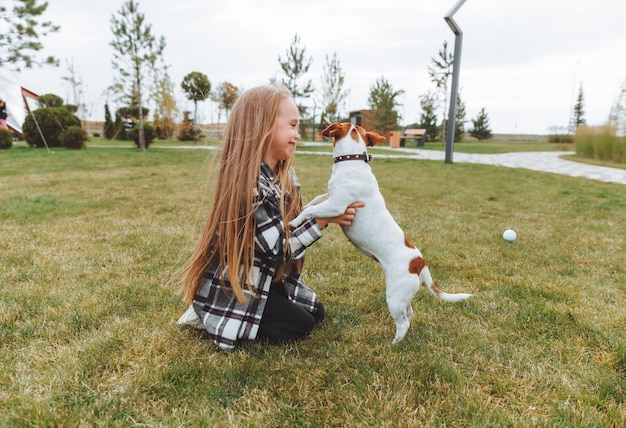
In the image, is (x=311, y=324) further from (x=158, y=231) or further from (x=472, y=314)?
(x=158, y=231)

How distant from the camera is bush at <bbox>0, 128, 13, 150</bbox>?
15.3 metres

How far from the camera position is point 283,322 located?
2273 mm

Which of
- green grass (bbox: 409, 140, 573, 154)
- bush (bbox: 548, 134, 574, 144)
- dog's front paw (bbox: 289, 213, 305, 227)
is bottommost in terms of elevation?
dog's front paw (bbox: 289, 213, 305, 227)

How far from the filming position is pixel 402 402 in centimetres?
176

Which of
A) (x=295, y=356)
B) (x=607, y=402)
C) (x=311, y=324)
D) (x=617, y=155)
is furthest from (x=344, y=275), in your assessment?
(x=617, y=155)

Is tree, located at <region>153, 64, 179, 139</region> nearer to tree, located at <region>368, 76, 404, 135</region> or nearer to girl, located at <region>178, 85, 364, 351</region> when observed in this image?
tree, located at <region>368, 76, 404, 135</region>

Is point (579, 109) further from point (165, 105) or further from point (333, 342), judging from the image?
point (333, 342)

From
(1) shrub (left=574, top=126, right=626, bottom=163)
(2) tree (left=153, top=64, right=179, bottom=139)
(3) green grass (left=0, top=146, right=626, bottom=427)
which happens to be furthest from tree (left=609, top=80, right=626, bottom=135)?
(2) tree (left=153, top=64, right=179, bottom=139)

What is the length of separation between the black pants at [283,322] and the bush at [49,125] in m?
18.4

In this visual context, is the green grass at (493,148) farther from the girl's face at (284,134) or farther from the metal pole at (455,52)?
the girl's face at (284,134)

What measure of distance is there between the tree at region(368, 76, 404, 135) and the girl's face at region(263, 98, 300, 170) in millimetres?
24974

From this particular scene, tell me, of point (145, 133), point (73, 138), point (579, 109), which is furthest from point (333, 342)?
point (579, 109)

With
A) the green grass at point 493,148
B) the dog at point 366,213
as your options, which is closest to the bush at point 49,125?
the green grass at point 493,148

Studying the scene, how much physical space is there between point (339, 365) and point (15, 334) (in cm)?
184
